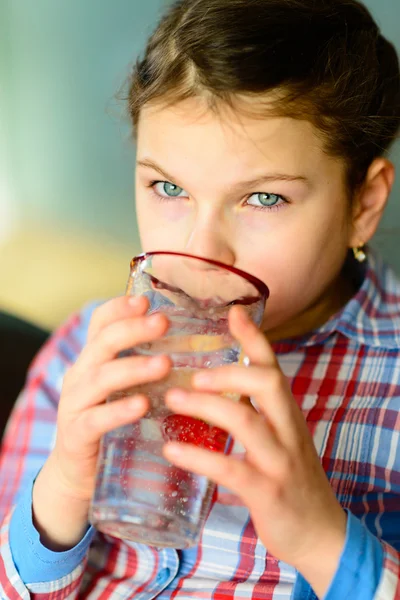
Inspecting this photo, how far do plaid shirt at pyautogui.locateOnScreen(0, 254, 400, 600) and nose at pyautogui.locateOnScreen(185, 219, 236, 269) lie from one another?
0.85ft

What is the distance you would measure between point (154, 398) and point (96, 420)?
64 millimetres

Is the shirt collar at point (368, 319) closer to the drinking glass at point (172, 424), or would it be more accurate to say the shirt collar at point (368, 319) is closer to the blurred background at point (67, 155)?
the blurred background at point (67, 155)

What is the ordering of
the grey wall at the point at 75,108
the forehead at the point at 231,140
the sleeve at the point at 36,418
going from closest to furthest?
1. the forehead at the point at 231,140
2. the sleeve at the point at 36,418
3. the grey wall at the point at 75,108

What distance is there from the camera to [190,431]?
604mm

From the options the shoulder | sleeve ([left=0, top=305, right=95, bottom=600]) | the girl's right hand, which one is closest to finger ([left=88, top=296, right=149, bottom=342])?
the girl's right hand

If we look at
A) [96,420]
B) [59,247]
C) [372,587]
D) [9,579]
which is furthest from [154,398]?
[59,247]

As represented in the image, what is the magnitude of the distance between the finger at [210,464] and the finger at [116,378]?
0.19 ft

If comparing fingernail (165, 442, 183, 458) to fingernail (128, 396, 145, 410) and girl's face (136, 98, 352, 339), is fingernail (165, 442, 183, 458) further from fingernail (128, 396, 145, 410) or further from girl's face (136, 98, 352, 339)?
girl's face (136, 98, 352, 339)

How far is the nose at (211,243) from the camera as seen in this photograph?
0.81m

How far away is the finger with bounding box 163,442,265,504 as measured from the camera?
0.57m

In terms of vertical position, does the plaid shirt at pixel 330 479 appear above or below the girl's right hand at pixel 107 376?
below

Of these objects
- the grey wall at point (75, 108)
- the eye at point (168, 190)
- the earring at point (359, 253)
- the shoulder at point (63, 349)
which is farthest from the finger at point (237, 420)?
the grey wall at point (75, 108)

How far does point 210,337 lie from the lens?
2.01 feet

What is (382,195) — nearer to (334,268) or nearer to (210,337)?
(334,268)
